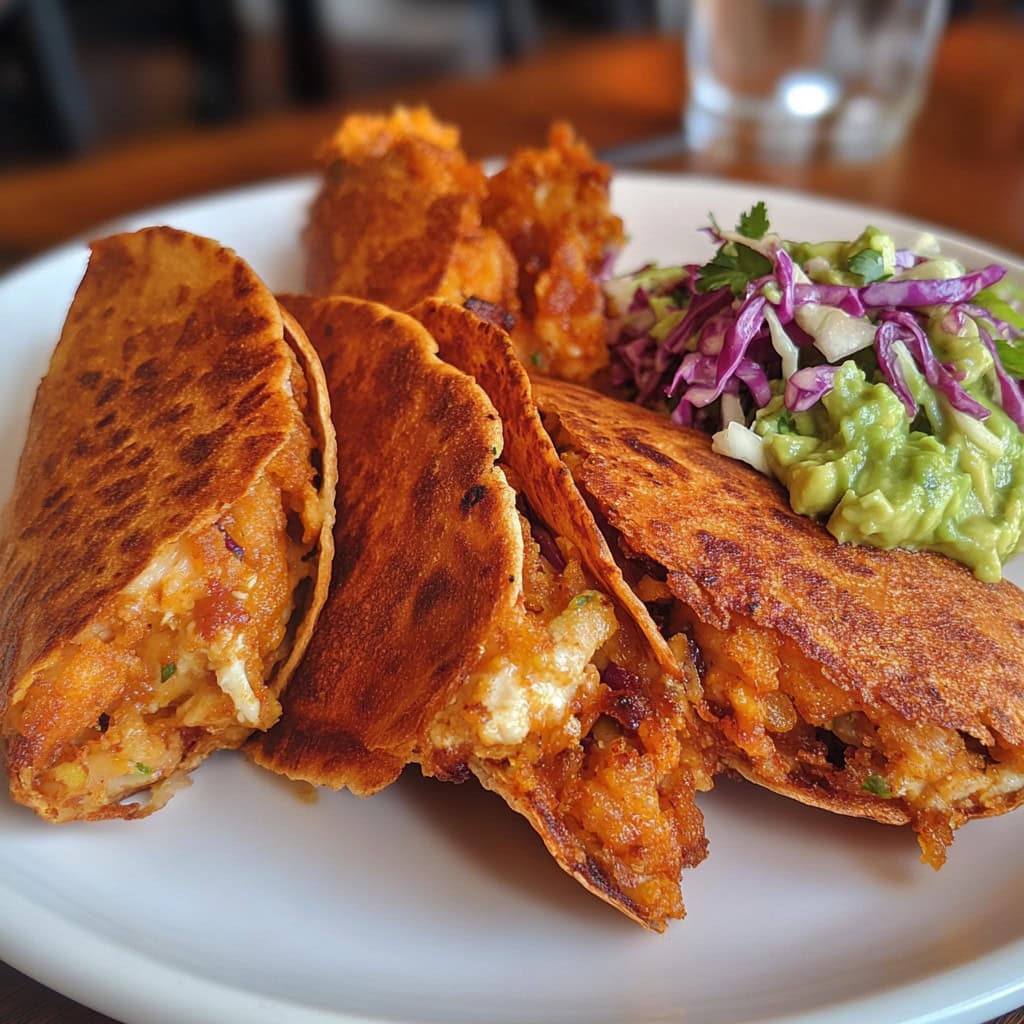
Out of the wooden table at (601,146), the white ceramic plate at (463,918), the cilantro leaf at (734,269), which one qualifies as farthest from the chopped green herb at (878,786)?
the wooden table at (601,146)

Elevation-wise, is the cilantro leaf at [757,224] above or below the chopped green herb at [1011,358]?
above

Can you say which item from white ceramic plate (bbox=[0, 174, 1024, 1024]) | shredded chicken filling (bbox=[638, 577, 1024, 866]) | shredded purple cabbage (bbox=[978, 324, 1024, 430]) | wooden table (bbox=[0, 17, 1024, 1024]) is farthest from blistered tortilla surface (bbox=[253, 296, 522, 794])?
wooden table (bbox=[0, 17, 1024, 1024])

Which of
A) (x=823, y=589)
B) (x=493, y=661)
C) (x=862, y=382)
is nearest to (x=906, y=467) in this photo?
(x=862, y=382)

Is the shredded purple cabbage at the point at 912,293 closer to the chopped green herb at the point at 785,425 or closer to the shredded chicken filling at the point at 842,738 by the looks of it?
the chopped green herb at the point at 785,425

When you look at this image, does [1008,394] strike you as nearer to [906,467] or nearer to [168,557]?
[906,467]

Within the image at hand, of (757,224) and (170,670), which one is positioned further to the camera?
(757,224)
